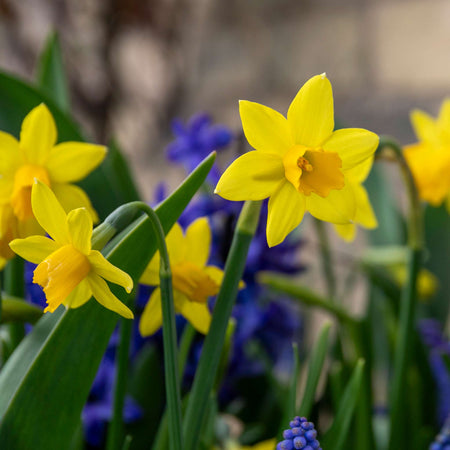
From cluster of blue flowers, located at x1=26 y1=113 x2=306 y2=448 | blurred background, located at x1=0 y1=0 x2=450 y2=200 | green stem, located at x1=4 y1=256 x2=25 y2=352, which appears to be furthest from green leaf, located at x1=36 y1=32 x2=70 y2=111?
blurred background, located at x1=0 y1=0 x2=450 y2=200

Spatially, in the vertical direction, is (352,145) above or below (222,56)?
below

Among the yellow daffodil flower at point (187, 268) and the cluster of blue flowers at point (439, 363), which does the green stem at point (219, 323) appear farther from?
the cluster of blue flowers at point (439, 363)

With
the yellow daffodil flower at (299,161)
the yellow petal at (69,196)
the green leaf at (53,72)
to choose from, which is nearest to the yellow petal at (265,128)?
the yellow daffodil flower at (299,161)

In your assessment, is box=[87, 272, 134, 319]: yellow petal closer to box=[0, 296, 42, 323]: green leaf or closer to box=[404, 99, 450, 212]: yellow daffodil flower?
box=[0, 296, 42, 323]: green leaf

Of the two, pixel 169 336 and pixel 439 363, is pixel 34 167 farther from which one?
pixel 439 363

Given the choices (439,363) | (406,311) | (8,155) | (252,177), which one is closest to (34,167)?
(8,155)

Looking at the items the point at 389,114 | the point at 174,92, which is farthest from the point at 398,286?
the point at 174,92

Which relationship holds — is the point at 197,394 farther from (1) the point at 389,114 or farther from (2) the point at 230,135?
(1) the point at 389,114
